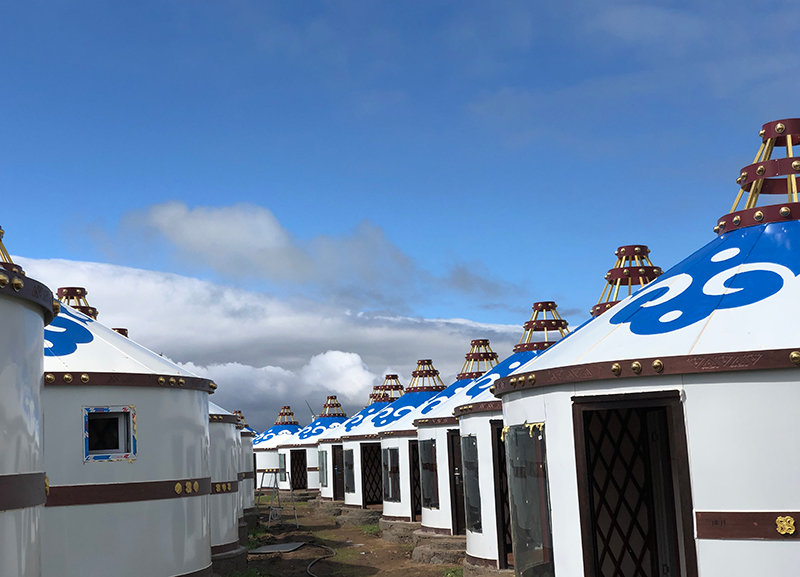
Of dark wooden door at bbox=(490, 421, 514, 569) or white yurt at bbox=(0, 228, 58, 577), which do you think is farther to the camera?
dark wooden door at bbox=(490, 421, 514, 569)

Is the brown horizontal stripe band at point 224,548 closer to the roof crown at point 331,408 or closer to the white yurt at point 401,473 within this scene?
the white yurt at point 401,473

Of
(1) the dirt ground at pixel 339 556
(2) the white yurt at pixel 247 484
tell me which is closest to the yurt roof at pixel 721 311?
(1) the dirt ground at pixel 339 556

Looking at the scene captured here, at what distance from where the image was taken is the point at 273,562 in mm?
12734

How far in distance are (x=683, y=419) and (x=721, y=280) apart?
4.15 ft

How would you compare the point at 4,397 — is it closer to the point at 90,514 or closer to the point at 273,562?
the point at 90,514

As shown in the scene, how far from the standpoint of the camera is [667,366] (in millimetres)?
5355

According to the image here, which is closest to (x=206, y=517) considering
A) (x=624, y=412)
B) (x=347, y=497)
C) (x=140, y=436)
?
(x=140, y=436)

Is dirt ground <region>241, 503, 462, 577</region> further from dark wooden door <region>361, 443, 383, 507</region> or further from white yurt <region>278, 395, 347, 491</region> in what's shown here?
white yurt <region>278, 395, 347, 491</region>

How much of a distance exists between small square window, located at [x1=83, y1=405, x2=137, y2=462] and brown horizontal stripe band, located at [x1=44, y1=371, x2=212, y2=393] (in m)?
0.23

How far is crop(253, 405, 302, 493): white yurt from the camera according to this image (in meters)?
31.5

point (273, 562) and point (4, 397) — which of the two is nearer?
point (4, 397)

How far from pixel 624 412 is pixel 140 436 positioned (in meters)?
4.52

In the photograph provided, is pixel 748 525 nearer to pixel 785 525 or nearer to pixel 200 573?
pixel 785 525

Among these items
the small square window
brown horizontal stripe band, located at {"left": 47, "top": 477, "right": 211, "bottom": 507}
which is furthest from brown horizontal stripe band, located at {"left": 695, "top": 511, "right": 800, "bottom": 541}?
the small square window
